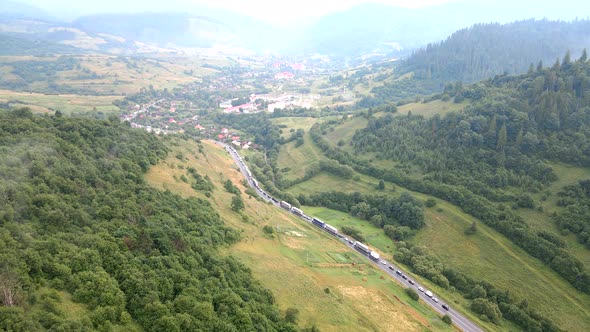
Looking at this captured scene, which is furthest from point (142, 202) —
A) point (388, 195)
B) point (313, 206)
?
point (388, 195)

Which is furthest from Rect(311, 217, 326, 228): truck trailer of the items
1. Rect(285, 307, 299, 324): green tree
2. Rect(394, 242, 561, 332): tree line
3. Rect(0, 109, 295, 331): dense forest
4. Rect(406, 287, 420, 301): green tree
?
Rect(285, 307, 299, 324): green tree

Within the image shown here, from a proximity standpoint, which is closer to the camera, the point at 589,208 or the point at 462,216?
the point at 589,208

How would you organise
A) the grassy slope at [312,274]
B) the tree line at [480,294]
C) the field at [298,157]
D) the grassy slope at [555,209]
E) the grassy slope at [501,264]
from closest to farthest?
the grassy slope at [312,274], the tree line at [480,294], the grassy slope at [501,264], the grassy slope at [555,209], the field at [298,157]

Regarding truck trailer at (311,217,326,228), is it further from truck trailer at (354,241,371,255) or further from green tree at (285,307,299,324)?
green tree at (285,307,299,324)

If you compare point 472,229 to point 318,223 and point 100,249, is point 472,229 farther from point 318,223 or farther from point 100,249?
point 100,249

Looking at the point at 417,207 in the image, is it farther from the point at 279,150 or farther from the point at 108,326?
the point at 108,326

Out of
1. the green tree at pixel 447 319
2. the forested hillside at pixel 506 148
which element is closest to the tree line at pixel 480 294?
the green tree at pixel 447 319

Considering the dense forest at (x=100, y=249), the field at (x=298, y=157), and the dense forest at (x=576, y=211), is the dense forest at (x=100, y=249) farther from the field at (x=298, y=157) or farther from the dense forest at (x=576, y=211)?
the dense forest at (x=576, y=211)
